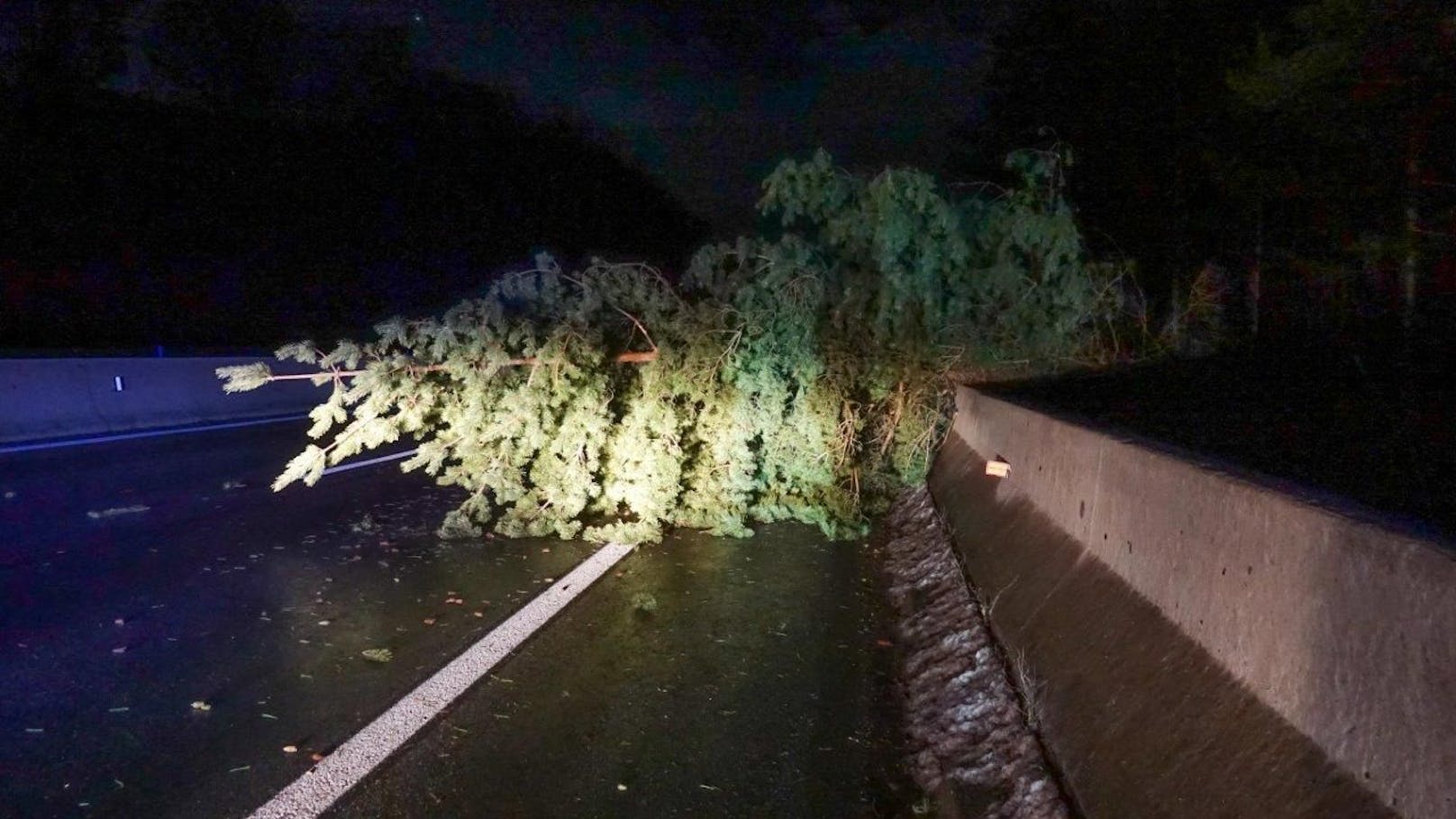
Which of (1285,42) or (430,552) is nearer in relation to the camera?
(430,552)

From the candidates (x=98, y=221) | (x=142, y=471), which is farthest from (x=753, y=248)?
(x=98, y=221)

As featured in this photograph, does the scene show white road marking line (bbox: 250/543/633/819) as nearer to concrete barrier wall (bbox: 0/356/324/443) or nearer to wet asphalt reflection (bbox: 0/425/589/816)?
wet asphalt reflection (bbox: 0/425/589/816)

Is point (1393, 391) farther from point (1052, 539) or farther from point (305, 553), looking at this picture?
point (305, 553)

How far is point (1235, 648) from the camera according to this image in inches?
123

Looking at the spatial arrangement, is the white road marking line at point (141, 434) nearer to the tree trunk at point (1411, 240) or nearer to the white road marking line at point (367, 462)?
the white road marking line at point (367, 462)

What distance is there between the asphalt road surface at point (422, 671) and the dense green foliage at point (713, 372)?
70cm

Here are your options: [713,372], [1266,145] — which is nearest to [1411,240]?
[1266,145]

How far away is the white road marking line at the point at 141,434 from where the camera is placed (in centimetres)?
1532

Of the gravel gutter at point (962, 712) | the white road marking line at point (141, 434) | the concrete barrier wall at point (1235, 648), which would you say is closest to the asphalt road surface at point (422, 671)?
the gravel gutter at point (962, 712)

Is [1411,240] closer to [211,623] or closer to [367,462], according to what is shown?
[367,462]

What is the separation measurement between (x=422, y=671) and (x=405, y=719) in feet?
2.40

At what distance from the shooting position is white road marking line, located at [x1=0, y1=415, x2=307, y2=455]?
1532 centimetres

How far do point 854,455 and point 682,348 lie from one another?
2.35 m

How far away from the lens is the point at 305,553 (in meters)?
8.64
